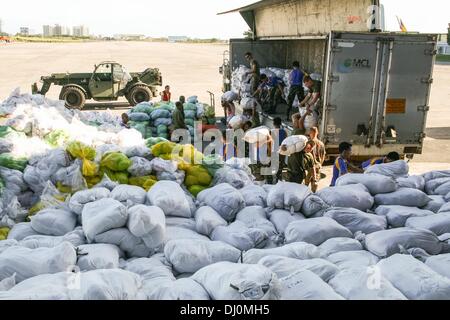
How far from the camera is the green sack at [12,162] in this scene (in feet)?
17.3

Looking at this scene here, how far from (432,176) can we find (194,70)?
2730 centimetres

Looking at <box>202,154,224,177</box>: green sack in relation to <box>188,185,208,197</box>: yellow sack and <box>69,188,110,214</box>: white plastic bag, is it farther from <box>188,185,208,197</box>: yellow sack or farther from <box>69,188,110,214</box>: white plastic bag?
<box>69,188,110,214</box>: white plastic bag

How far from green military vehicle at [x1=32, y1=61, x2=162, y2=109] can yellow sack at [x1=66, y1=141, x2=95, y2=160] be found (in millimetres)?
10131

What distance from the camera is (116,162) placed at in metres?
5.12

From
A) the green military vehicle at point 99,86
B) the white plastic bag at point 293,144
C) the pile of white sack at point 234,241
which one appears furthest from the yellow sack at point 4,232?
the green military vehicle at point 99,86

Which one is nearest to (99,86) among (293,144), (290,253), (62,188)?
(62,188)

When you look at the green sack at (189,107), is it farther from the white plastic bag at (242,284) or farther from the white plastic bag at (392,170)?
the white plastic bag at (242,284)

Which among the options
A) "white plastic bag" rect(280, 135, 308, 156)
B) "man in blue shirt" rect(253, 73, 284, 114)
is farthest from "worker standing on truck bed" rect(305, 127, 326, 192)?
"man in blue shirt" rect(253, 73, 284, 114)

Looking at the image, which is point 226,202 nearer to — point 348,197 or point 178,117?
point 348,197

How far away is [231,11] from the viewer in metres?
13.7

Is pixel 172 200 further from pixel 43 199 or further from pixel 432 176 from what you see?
pixel 432 176

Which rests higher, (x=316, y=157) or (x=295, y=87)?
(x=295, y=87)

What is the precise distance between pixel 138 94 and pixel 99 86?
1.34 meters

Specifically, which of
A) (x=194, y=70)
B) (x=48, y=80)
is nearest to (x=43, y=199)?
(x=48, y=80)
